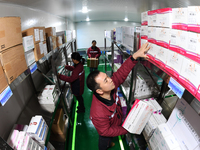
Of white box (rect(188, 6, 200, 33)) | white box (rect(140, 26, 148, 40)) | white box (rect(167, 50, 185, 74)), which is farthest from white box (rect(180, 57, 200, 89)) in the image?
white box (rect(140, 26, 148, 40))

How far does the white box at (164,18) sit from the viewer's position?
754 mm

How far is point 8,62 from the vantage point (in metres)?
0.84

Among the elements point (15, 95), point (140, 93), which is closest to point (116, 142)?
point (140, 93)

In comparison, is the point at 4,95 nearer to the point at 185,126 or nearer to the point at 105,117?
the point at 105,117

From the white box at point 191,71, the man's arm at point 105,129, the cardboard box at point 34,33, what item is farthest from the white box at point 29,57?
the white box at point 191,71

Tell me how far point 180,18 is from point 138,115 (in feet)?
2.93

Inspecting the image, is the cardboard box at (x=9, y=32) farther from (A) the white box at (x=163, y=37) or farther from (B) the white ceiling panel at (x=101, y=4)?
(A) the white box at (x=163, y=37)

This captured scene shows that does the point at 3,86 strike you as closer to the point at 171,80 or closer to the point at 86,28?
the point at 171,80

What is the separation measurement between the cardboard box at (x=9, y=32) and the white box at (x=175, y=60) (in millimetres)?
1161

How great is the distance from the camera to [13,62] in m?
0.90

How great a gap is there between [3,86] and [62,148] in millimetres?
1736

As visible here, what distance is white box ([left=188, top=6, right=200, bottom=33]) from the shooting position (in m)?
0.54

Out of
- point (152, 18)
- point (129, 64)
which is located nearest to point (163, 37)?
point (152, 18)

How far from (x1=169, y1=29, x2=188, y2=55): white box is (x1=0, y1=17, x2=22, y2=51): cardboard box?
114 centimetres
